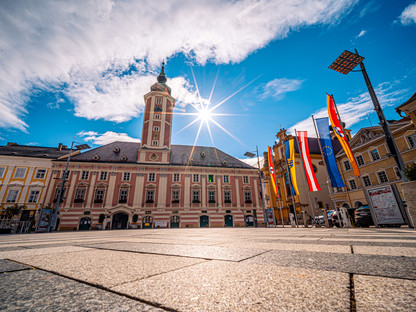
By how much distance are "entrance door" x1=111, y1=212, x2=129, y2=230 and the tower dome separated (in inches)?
944

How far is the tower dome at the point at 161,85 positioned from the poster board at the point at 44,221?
89.1 ft

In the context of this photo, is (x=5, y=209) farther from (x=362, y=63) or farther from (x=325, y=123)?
(x=362, y=63)

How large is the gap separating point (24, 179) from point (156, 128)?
2040cm

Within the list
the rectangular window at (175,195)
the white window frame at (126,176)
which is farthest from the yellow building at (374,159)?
the white window frame at (126,176)

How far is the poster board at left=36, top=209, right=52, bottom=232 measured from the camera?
672 inches

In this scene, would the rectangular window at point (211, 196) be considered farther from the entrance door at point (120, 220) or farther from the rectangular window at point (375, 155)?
the rectangular window at point (375, 155)

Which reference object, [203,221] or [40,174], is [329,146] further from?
[40,174]

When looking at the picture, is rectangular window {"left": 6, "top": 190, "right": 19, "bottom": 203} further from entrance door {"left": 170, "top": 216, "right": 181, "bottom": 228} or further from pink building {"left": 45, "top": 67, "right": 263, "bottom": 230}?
entrance door {"left": 170, "top": 216, "right": 181, "bottom": 228}

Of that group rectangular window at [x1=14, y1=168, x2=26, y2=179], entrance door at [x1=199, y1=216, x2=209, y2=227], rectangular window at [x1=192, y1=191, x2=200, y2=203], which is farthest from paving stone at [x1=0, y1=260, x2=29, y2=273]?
rectangular window at [x1=14, y1=168, x2=26, y2=179]

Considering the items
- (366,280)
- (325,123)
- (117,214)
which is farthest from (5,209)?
(325,123)

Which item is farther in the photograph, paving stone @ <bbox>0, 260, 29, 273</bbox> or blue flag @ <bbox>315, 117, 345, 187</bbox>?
blue flag @ <bbox>315, 117, 345, 187</bbox>

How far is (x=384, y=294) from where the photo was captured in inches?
30.1

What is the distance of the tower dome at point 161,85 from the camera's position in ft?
123

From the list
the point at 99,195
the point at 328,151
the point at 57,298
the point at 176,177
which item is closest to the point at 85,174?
the point at 99,195
